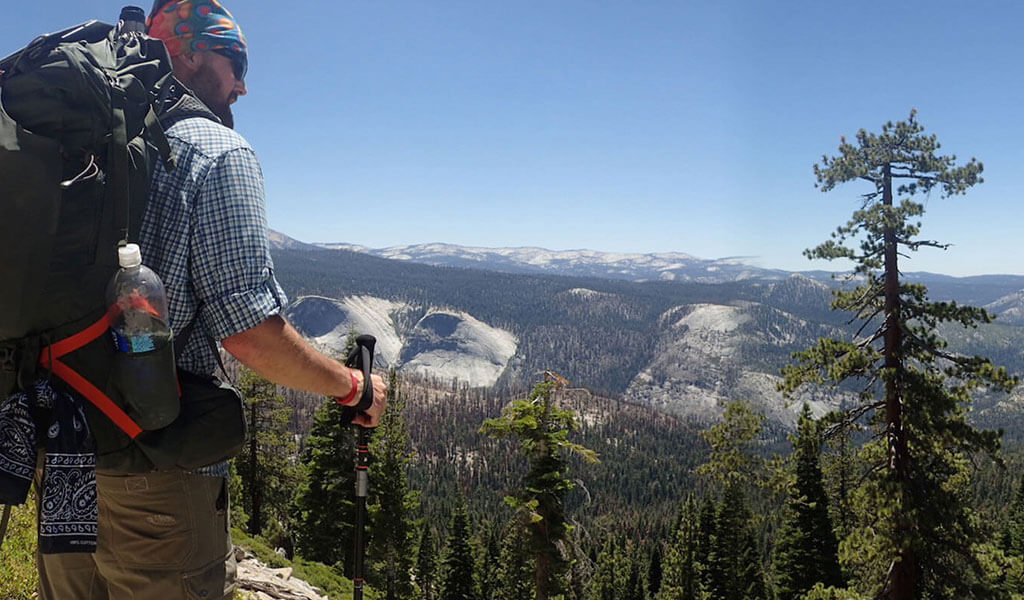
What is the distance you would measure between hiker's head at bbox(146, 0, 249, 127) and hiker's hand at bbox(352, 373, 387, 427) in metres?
1.50

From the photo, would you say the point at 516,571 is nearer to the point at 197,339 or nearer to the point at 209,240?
the point at 197,339

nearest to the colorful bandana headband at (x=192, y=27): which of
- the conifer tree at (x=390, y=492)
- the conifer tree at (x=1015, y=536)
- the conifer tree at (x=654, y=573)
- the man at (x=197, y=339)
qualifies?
the man at (x=197, y=339)

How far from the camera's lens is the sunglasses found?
2.94 meters

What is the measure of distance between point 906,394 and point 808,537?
54.5ft

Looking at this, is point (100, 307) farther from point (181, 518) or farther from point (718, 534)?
point (718, 534)

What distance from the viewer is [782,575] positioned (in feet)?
89.4

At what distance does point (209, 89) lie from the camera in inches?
117

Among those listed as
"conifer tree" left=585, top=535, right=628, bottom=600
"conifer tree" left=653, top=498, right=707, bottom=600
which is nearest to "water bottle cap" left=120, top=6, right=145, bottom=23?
"conifer tree" left=653, top=498, right=707, bottom=600

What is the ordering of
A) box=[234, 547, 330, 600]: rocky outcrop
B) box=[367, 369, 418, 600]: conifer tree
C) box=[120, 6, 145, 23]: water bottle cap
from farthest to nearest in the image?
box=[367, 369, 418, 600]: conifer tree, box=[234, 547, 330, 600]: rocky outcrop, box=[120, 6, 145, 23]: water bottle cap

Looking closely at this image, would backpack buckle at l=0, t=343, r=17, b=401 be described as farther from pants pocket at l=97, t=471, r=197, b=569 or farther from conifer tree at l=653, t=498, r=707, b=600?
conifer tree at l=653, t=498, r=707, b=600

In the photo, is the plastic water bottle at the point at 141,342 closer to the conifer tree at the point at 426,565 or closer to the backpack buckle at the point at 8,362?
the backpack buckle at the point at 8,362

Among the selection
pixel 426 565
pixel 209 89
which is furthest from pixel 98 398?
pixel 426 565

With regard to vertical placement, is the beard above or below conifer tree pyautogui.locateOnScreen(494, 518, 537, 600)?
above

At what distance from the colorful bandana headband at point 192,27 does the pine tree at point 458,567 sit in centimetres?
3803
